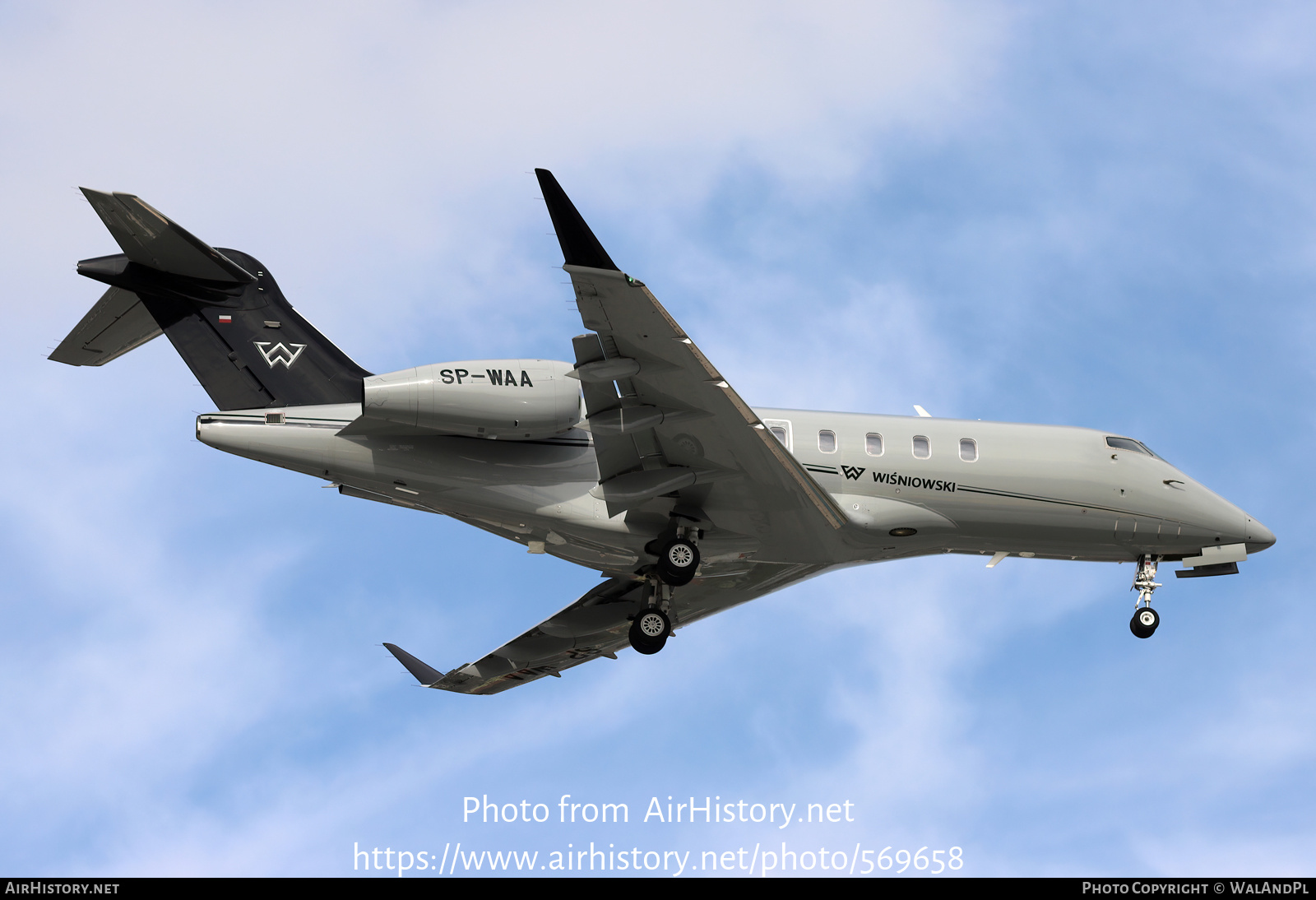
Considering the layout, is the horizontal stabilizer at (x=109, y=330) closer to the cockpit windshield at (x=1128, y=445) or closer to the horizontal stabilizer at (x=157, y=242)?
Result: the horizontal stabilizer at (x=157, y=242)

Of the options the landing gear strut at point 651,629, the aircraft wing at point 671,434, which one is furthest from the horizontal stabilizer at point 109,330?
the landing gear strut at point 651,629

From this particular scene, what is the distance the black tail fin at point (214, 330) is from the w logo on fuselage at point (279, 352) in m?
0.01

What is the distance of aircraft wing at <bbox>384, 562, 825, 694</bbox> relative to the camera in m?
22.3

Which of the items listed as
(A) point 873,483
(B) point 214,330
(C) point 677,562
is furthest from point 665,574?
(B) point 214,330

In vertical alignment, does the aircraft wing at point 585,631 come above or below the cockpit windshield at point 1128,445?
below

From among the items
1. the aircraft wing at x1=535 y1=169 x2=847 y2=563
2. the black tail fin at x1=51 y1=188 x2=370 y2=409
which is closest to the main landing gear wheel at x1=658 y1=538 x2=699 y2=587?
the aircraft wing at x1=535 y1=169 x2=847 y2=563

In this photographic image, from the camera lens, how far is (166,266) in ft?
61.0

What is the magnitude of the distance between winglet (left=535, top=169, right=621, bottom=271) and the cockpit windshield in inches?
408

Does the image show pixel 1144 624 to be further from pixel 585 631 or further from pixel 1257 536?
pixel 585 631

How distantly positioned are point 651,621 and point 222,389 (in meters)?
7.43

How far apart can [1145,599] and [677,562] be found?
8.32 m

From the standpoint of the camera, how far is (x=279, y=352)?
1878 cm

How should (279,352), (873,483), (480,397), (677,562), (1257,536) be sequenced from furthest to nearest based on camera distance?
(1257,536) < (873,483) < (677,562) < (279,352) < (480,397)

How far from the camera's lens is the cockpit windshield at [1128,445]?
2126 centimetres
